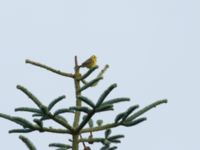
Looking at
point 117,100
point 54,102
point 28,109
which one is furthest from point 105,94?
point 28,109

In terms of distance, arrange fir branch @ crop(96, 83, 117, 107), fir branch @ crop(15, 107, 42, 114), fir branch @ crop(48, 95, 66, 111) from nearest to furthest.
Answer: fir branch @ crop(96, 83, 117, 107), fir branch @ crop(48, 95, 66, 111), fir branch @ crop(15, 107, 42, 114)

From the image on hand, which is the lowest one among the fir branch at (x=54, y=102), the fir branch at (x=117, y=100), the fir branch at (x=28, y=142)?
the fir branch at (x=28, y=142)

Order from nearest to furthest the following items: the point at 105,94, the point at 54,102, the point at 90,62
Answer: the point at 105,94
the point at 54,102
the point at 90,62

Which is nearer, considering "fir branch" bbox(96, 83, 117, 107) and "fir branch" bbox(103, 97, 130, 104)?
"fir branch" bbox(96, 83, 117, 107)

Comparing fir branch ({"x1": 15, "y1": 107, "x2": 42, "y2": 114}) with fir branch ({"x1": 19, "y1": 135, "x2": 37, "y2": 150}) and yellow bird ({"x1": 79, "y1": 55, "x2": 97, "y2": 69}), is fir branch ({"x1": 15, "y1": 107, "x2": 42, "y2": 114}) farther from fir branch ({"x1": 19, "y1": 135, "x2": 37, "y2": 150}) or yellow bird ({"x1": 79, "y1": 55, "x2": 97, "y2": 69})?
yellow bird ({"x1": 79, "y1": 55, "x2": 97, "y2": 69})

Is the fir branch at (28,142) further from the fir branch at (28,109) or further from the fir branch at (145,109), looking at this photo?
the fir branch at (145,109)

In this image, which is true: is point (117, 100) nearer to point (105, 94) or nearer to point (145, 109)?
point (105, 94)

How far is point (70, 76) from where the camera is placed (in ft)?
17.7

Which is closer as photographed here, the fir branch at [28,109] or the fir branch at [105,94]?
the fir branch at [105,94]

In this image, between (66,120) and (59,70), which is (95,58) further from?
(66,120)

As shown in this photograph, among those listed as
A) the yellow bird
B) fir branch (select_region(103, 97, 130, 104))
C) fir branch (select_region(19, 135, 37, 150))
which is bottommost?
fir branch (select_region(19, 135, 37, 150))

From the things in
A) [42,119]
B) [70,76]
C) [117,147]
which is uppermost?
[70,76]

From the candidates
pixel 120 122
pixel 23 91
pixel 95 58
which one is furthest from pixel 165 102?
pixel 23 91

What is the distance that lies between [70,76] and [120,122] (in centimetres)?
79
